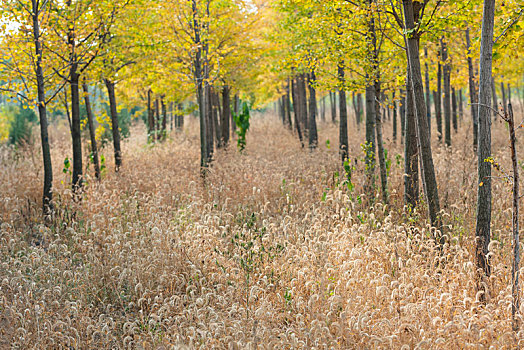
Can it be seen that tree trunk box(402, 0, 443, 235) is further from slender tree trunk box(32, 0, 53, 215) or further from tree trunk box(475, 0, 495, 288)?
slender tree trunk box(32, 0, 53, 215)

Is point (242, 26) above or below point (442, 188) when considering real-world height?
above

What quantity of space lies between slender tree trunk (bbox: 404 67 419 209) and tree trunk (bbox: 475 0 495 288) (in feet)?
5.63

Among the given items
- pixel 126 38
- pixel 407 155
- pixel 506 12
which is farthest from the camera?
pixel 126 38

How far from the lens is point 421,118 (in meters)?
5.19

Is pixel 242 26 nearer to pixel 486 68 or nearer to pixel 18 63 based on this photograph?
pixel 18 63

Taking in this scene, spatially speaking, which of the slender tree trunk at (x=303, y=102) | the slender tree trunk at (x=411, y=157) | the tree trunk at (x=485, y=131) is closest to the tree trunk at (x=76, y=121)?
the slender tree trunk at (x=411, y=157)

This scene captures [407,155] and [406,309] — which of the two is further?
[407,155]

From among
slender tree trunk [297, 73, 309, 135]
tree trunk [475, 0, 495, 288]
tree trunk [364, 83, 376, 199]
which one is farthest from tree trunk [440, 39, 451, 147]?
tree trunk [475, 0, 495, 288]

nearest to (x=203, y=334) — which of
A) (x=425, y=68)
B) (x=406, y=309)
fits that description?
(x=406, y=309)

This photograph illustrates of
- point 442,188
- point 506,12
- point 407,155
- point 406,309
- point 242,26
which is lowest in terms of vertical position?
point 406,309

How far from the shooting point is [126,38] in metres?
9.17

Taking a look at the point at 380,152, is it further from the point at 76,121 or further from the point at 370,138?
the point at 76,121

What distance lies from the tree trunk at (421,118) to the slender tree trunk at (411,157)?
52 cm

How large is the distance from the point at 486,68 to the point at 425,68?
10.3m
